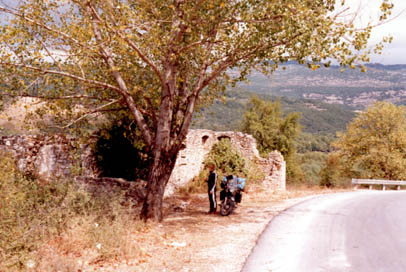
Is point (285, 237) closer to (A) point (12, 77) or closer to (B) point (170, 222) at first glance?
(B) point (170, 222)

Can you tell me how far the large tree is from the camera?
27.9 ft

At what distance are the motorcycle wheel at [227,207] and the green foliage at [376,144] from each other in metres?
28.4

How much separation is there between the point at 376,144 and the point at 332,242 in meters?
32.7

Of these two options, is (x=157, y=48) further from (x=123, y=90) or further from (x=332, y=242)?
(x=332, y=242)

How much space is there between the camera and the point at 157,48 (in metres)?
9.52

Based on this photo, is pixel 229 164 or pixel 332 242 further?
pixel 229 164

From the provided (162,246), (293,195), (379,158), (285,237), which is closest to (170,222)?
(162,246)

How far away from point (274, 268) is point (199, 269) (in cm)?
130

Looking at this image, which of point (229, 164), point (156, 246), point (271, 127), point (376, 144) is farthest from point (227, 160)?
point (271, 127)

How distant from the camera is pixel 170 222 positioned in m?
10.5

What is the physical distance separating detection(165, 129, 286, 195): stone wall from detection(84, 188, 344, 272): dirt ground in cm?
505

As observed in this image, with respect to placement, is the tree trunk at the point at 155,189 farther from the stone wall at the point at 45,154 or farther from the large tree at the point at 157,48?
the stone wall at the point at 45,154

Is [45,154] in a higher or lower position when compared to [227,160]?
higher

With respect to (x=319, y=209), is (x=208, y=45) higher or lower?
higher
